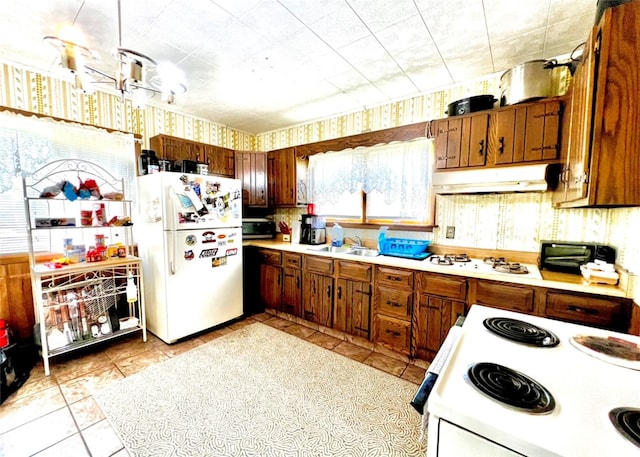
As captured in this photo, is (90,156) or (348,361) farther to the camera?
(90,156)

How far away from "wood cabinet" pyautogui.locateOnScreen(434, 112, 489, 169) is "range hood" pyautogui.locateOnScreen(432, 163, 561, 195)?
110 mm

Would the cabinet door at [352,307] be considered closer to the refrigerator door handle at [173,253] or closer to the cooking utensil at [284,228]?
→ the cooking utensil at [284,228]

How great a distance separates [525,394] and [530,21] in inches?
88.9

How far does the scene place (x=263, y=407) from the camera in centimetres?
185

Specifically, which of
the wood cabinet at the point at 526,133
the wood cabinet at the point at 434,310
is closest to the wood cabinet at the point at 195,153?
the wood cabinet at the point at 434,310

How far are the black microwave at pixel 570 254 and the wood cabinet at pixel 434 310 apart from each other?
0.72 meters

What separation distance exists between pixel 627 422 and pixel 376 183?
2562 millimetres

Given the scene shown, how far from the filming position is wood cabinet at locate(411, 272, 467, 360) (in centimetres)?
214

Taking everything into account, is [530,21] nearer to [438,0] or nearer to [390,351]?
[438,0]

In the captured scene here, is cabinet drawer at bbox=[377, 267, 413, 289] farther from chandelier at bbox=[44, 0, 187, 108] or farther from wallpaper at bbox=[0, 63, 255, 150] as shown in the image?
wallpaper at bbox=[0, 63, 255, 150]

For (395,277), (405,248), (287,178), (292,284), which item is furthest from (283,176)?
(395,277)

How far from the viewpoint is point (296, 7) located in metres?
1.68

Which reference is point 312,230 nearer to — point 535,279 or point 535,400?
point 535,279

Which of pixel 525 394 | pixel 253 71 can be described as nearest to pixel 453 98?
pixel 253 71
